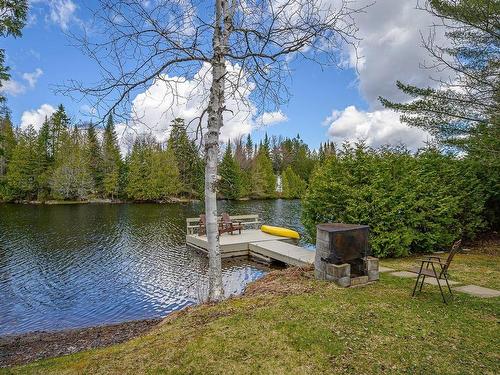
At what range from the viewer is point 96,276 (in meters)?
12.3

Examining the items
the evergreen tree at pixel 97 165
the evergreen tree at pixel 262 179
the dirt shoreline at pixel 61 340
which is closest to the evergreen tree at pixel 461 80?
the dirt shoreline at pixel 61 340

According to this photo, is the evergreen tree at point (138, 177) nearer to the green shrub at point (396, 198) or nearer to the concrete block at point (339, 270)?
the green shrub at point (396, 198)

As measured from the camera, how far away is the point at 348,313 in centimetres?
488

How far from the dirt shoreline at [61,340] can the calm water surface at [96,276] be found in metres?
0.79

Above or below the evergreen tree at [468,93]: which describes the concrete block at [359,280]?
below

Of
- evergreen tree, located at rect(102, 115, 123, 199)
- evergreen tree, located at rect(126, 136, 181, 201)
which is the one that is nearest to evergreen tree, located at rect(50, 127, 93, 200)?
evergreen tree, located at rect(102, 115, 123, 199)

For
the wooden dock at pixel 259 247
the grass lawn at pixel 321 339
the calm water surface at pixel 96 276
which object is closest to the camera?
the grass lawn at pixel 321 339

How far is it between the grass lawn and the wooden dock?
551cm

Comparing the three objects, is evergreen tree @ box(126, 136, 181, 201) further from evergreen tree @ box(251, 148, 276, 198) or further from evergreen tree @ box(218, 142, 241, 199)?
evergreen tree @ box(251, 148, 276, 198)

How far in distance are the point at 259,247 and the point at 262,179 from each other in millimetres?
44544

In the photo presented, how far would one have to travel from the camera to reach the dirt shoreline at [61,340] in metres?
6.15

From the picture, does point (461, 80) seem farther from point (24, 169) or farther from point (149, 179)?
point (24, 169)

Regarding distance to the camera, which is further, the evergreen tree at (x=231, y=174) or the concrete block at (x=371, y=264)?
the evergreen tree at (x=231, y=174)

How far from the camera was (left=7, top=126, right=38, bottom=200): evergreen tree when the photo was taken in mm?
43750
